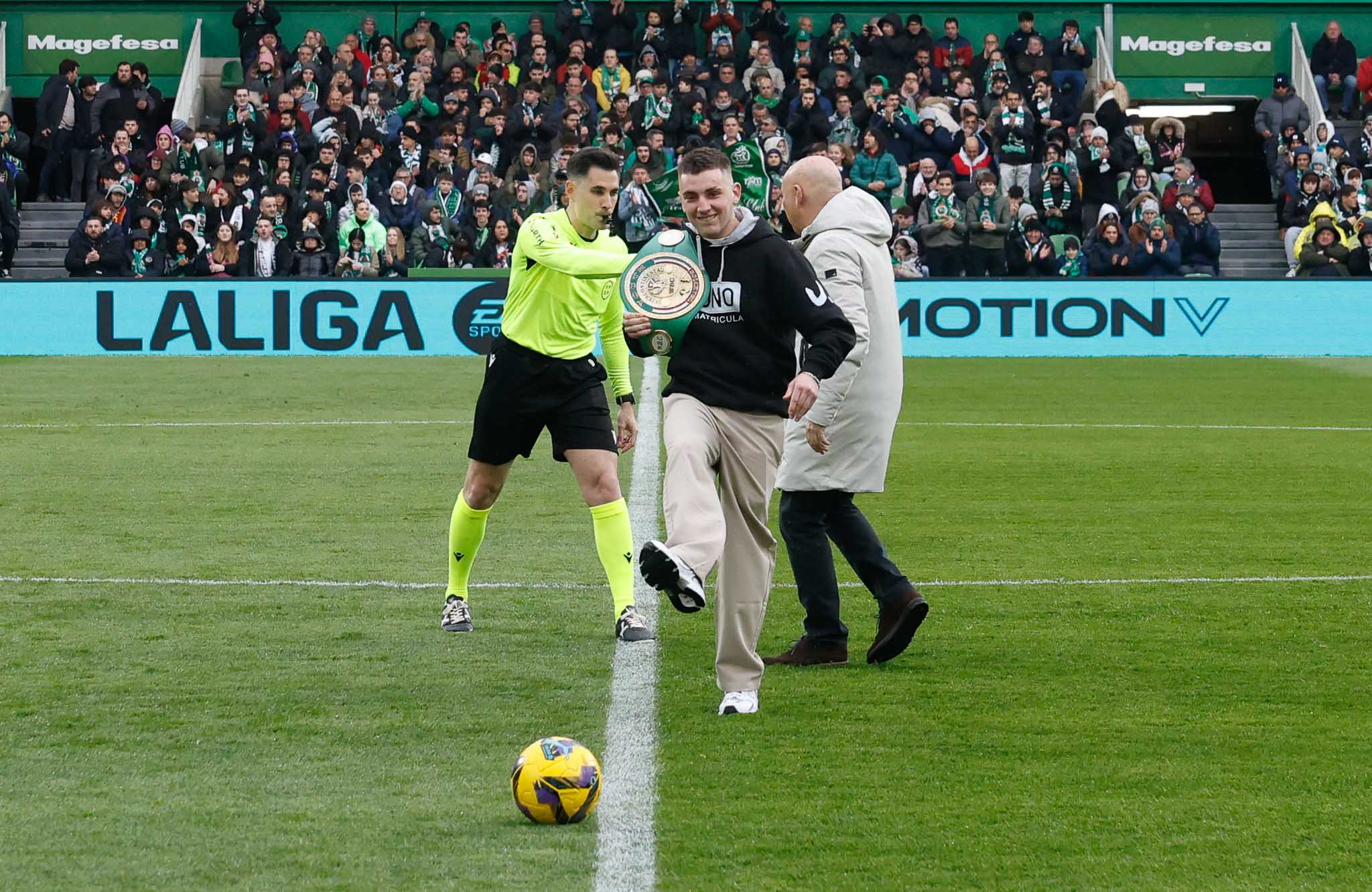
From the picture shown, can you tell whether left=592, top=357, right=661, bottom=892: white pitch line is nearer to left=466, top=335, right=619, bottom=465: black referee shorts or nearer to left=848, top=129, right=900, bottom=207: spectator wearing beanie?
left=466, top=335, right=619, bottom=465: black referee shorts

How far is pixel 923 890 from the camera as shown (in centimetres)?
425

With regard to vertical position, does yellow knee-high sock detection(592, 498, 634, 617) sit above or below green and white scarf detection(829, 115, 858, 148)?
below

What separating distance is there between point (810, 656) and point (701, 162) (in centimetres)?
193

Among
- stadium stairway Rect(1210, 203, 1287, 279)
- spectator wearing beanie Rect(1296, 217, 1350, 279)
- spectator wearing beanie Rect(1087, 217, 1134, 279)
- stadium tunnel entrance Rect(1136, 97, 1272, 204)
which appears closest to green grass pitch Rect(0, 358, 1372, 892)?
spectator wearing beanie Rect(1087, 217, 1134, 279)

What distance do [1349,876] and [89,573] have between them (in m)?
5.89

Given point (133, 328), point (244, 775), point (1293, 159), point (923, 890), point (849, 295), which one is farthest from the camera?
point (1293, 159)

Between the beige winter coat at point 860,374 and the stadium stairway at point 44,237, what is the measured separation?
2195cm

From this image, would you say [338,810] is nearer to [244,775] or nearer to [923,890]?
[244,775]

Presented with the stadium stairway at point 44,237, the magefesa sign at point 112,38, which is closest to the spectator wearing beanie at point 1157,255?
the stadium stairway at point 44,237

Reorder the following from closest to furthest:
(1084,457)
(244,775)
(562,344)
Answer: (244,775) < (562,344) < (1084,457)

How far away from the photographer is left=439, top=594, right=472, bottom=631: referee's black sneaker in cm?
730

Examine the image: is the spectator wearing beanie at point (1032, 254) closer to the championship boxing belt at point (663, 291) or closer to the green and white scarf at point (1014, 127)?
the green and white scarf at point (1014, 127)

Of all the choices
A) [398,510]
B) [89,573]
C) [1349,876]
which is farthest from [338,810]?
[398,510]

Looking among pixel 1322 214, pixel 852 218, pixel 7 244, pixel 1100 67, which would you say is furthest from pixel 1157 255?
pixel 852 218
